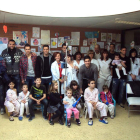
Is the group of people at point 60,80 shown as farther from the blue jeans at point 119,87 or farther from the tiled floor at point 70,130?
the tiled floor at point 70,130

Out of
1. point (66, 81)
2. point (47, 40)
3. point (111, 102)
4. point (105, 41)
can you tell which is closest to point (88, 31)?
point (105, 41)

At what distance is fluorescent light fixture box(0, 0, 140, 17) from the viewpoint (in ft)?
11.5

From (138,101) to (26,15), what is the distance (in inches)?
116

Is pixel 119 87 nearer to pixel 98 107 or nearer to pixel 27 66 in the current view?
pixel 98 107

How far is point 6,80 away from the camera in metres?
3.73

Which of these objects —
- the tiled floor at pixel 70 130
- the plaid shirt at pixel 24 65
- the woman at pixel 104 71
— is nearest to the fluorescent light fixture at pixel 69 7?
the plaid shirt at pixel 24 65

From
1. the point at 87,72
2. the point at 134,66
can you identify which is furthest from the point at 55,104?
the point at 134,66

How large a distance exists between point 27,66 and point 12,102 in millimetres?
818

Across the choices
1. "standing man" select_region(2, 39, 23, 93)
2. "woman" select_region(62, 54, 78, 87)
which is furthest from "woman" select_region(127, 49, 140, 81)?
"standing man" select_region(2, 39, 23, 93)

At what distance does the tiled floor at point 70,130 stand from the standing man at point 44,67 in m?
0.83

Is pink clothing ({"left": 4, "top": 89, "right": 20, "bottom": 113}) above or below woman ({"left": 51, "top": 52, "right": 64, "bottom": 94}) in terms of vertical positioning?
below

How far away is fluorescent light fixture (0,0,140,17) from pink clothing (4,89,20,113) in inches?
65.0

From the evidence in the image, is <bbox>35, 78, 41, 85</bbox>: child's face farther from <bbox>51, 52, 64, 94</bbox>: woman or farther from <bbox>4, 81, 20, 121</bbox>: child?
<bbox>4, 81, 20, 121</bbox>: child

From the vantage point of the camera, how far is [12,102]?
12.1 ft
